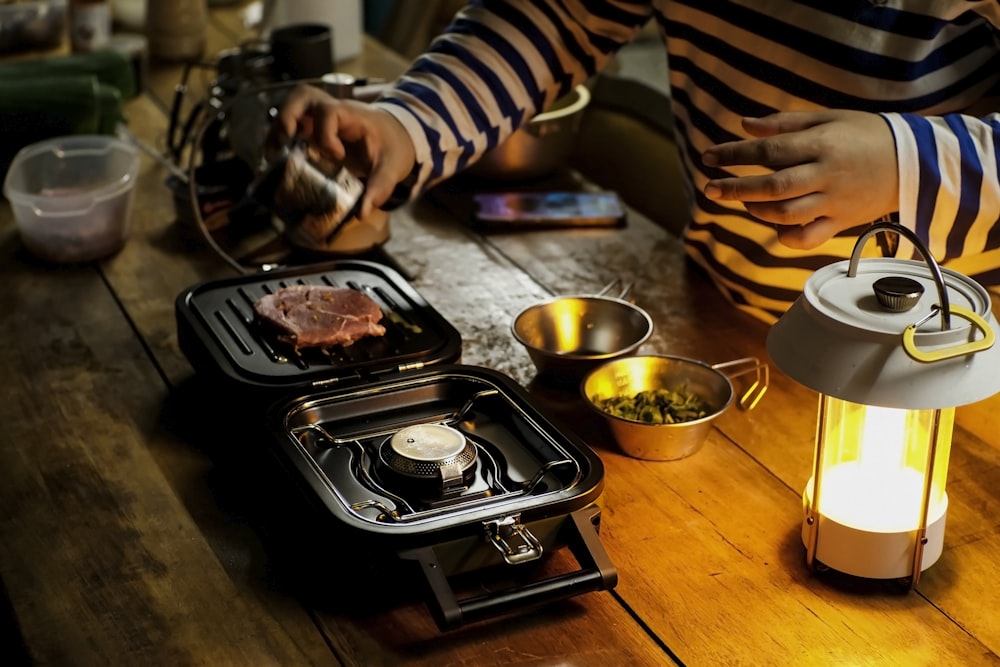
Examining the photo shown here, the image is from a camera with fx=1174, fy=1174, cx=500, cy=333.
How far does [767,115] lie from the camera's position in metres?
1.39

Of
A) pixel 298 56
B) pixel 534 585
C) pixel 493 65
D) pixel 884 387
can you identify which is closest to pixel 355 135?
pixel 493 65

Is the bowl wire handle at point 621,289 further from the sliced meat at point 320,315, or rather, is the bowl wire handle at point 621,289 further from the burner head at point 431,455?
the burner head at point 431,455

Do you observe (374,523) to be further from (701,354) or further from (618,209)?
(618,209)

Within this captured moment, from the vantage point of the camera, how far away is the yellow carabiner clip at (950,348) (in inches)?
34.0

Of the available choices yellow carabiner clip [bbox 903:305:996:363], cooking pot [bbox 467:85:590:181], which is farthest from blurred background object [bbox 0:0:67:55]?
yellow carabiner clip [bbox 903:305:996:363]

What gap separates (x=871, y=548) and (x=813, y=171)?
34cm

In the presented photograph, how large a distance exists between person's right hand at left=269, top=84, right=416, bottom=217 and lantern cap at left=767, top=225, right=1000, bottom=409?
713 mm

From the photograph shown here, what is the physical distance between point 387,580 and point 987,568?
21.6 inches

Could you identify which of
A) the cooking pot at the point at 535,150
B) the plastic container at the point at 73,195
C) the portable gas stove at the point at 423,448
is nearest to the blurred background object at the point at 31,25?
the plastic container at the point at 73,195

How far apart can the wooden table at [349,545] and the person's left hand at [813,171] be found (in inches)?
11.3

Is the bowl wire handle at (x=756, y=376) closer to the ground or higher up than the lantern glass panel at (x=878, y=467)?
closer to the ground

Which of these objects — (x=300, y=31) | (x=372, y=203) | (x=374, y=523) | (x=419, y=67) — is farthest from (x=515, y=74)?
(x=374, y=523)

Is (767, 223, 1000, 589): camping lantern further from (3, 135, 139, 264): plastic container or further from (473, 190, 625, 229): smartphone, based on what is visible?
(3, 135, 139, 264): plastic container

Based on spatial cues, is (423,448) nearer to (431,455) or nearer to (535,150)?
(431,455)
